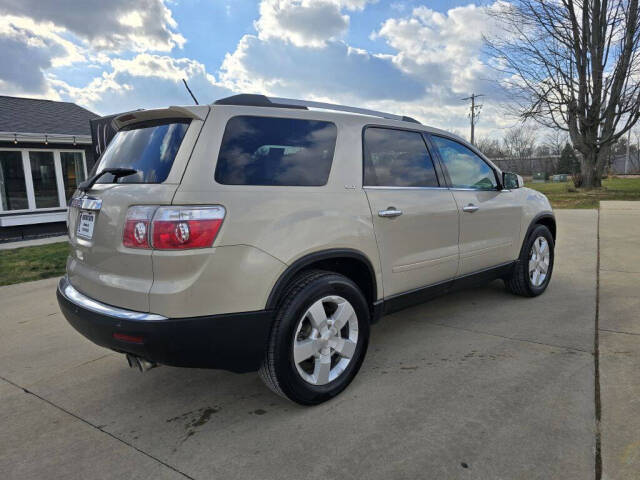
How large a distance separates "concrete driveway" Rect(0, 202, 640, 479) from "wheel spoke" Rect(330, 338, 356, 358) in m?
0.28

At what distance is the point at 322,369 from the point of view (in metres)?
2.66

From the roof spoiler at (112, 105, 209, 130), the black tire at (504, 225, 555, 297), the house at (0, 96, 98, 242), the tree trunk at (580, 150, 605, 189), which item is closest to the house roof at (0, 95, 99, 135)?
the house at (0, 96, 98, 242)

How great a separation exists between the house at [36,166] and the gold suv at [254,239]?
11.5 m

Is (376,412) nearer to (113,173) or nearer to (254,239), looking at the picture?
(254,239)

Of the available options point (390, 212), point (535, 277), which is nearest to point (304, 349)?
→ point (390, 212)

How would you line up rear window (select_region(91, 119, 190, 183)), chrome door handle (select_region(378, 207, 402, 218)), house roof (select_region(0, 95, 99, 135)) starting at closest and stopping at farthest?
rear window (select_region(91, 119, 190, 183))
chrome door handle (select_region(378, 207, 402, 218))
house roof (select_region(0, 95, 99, 135))

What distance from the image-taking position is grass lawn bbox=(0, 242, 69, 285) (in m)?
6.64

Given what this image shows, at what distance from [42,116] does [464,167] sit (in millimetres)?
14787

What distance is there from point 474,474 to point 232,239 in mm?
1634

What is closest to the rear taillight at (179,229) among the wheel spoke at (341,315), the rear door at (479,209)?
the wheel spoke at (341,315)

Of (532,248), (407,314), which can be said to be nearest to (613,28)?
(532,248)

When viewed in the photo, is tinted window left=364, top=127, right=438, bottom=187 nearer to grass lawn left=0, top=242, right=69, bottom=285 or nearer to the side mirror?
the side mirror

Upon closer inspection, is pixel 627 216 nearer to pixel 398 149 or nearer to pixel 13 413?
pixel 398 149

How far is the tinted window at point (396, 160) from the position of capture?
122 inches
